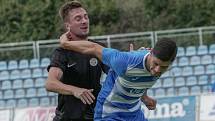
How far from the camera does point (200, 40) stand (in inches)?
672

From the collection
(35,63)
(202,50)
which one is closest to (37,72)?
(35,63)

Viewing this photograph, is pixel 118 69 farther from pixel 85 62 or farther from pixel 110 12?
pixel 110 12

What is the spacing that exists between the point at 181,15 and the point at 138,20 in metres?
1.56

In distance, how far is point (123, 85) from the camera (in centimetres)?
531

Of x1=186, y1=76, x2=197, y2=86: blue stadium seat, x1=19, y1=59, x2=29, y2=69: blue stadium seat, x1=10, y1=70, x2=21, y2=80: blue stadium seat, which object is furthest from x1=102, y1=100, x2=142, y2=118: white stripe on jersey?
x1=10, y1=70, x2=21, y2=80: blue stadium seat

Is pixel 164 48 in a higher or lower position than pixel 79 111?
higher

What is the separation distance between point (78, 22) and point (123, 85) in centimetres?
96

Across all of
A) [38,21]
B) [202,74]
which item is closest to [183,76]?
[202,74]

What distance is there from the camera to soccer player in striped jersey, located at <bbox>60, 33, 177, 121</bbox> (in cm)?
496

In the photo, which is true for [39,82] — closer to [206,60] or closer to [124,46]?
[124,46]

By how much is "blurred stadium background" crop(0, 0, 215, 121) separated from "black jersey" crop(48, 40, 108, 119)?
6.71 meters

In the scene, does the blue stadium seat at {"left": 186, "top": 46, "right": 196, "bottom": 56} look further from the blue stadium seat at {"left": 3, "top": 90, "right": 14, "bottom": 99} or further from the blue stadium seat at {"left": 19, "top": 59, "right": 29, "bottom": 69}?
the blue stadium seat at {"left": 3, "top": 90, "right": 14, "bottom": 99}

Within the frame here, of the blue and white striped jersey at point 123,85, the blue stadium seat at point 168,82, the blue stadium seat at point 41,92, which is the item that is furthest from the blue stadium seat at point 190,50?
the blue and white striped jersey at point 123,85

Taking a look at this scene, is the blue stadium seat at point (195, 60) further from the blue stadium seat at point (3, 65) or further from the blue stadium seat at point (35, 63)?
the blue stadium seat at point (3, 65)
